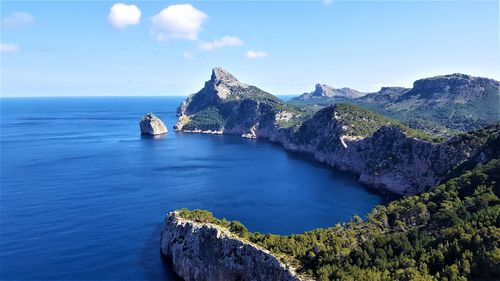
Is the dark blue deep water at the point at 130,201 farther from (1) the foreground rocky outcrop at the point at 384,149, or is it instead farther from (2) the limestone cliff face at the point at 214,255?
(1) the foreground rocky outcrop at the point at 384,149

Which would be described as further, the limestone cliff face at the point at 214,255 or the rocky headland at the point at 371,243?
the limestone cliff face at the point at 214,255

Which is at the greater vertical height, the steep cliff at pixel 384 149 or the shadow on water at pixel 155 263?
the steep cliff at pixel 384 149

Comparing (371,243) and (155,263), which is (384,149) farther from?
(155,263)

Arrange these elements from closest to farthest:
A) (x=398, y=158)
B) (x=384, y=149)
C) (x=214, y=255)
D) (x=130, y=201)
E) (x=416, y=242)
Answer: (x=416, y=242)
(x=214, y=255)
(x=130, y=201)
(x=398, y=158)
(x=384, y=149)

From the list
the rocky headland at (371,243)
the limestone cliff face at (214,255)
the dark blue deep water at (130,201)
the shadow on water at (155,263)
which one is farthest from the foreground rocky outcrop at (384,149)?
the shadow on water at (155,263)

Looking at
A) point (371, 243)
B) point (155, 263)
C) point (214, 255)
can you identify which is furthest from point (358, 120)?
point (214, 255)

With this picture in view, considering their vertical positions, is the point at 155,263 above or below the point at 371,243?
below

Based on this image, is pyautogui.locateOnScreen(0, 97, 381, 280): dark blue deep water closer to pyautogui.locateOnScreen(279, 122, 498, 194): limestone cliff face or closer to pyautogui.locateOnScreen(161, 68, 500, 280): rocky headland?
pyautogui.locateOnScreen(279, 122, 498, 194): limestone cliff face
